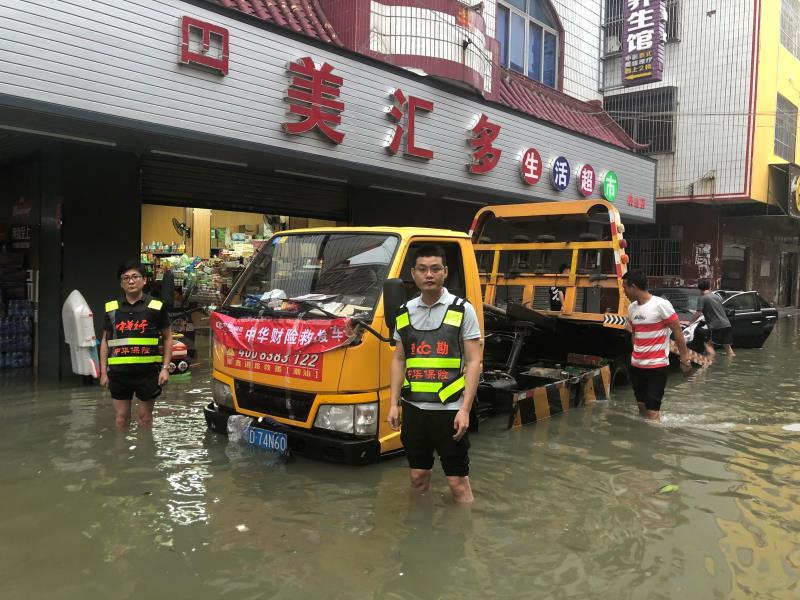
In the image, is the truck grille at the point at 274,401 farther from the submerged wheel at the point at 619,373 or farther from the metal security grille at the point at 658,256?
the metal security grille at the point at 658,256

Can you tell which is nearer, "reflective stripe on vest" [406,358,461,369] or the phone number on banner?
"reflective stripe on vest" [406,358,461,369]

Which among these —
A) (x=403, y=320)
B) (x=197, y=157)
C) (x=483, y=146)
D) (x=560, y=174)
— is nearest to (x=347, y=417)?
(x=403, y=320)

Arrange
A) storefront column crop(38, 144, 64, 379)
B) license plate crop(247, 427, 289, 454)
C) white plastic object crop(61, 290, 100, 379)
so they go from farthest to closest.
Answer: storefront column crop(38, 144, 64, 379) → white plastic object crop(61, 290, 100, 379) → license plate crop(247, 427, 289, 454)

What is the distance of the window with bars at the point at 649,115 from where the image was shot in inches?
846

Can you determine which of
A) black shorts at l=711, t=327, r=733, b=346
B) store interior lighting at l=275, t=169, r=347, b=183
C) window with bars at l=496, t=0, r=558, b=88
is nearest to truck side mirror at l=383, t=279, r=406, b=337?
store interior lighting at l=275, t=169, r=347, b=183

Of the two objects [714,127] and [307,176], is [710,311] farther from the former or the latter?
[714,127]

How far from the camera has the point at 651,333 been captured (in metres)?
6.10

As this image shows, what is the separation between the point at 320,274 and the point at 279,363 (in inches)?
33.3

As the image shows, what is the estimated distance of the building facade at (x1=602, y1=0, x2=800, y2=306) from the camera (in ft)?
65.6

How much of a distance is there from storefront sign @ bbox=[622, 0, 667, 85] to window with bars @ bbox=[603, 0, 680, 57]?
3.73 meters

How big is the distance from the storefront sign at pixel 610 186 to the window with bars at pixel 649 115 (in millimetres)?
7530

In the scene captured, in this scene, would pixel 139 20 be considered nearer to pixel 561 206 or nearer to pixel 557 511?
pixel 561 206

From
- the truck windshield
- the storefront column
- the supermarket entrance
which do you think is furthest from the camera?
the supermarket entrance

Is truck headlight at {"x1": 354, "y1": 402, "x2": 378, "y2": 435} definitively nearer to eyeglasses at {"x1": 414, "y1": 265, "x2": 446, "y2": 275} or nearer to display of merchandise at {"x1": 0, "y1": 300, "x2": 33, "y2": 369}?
eyeglasses at {"x1": 414, "y1": 265, "x2": 446, "y2": 275}
